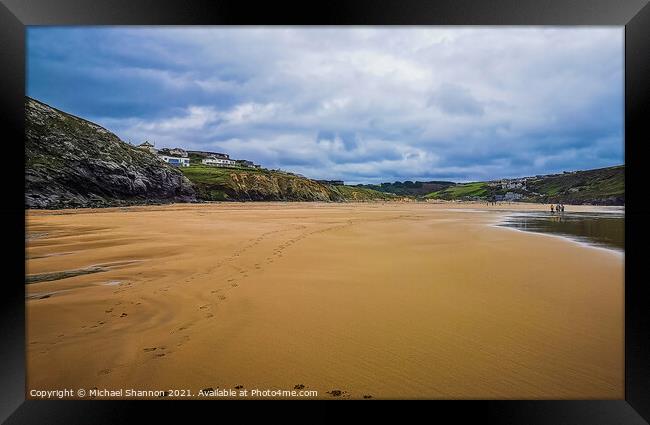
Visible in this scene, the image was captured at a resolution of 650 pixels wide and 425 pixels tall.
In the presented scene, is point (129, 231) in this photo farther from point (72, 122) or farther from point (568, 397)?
point (72, 122)

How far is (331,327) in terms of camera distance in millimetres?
3203

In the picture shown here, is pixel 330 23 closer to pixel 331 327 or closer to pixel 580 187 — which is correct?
pixel 331 327

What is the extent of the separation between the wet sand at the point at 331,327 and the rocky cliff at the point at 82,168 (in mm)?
17549

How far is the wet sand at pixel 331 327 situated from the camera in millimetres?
2596

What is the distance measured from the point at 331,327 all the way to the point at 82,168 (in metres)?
28.8

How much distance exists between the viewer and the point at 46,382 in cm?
264

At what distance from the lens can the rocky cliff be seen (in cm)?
2020

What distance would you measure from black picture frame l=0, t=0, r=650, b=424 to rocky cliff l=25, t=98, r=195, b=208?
1781 centimetres

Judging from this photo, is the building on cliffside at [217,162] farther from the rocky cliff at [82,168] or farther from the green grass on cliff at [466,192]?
the green grass on cliff at [466,192]

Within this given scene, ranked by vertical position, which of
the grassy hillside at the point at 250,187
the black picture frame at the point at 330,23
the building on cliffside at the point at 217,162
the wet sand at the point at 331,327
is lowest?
the wet sand at the point at 331,327

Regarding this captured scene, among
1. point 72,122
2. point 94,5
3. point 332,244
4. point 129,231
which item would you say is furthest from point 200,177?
point 94,5

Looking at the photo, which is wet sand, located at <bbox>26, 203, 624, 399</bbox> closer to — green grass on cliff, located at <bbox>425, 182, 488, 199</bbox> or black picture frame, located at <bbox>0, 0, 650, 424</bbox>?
black picture frame, located at <bbox>0, 0, 650, 424</bbox>

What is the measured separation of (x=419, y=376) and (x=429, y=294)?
5.57ft

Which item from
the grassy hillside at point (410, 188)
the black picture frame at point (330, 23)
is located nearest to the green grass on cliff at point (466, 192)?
the grassy hillside at point (410, 188)
